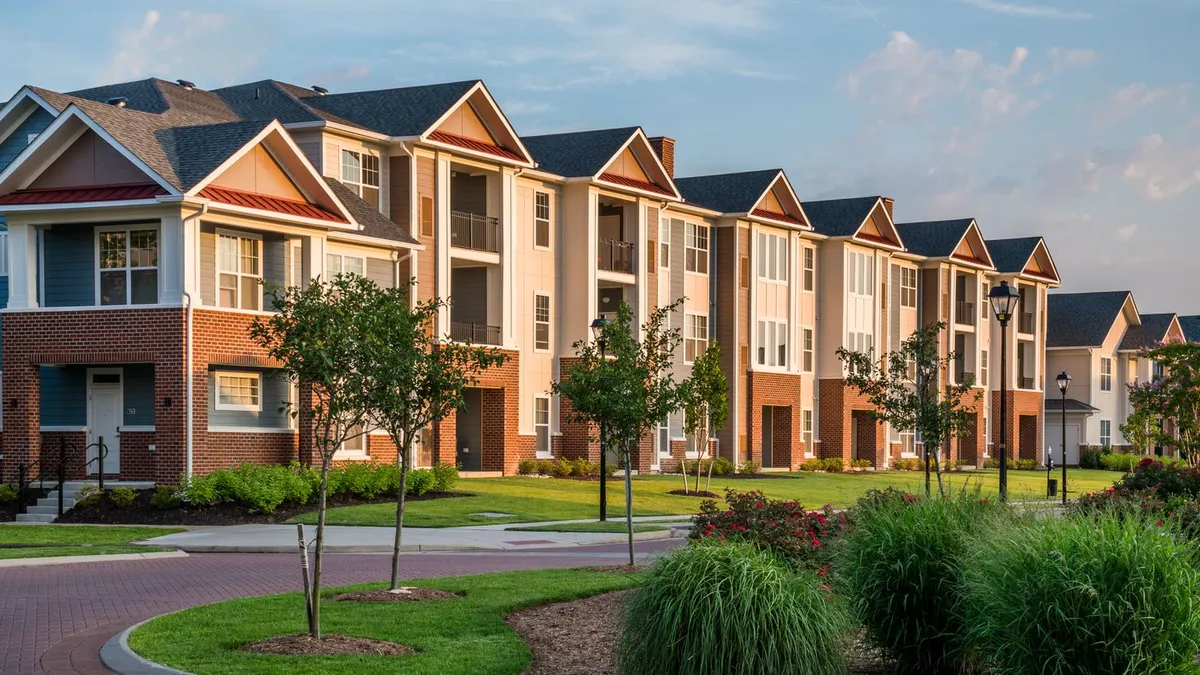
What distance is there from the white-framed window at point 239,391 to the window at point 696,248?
875 inches

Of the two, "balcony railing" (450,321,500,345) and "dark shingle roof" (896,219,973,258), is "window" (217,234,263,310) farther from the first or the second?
"dark shingle roof" (896,219,973,258)

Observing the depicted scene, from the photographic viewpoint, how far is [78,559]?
75.6 ft

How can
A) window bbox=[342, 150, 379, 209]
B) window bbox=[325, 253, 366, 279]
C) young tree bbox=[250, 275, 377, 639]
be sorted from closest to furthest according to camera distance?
young tree bbox=[250, 275, 377, 639] < window bbox=[325, 253, 366, 279] < window bbox=[342, 150, 379, 209]

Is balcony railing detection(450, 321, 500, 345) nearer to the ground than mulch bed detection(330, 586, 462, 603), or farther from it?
farther from it

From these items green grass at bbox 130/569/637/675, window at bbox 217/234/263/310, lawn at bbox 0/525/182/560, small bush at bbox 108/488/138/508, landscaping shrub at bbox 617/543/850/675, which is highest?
window at bbox 217/234/263/310

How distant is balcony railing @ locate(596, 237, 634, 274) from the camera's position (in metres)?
49.2

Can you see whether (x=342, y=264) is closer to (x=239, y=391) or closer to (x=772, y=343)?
(x=239, y=391)

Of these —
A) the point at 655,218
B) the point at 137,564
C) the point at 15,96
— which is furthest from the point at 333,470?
the point at 655,218

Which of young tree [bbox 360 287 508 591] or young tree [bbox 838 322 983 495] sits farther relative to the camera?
young tree [bbox 838 322 983 495]

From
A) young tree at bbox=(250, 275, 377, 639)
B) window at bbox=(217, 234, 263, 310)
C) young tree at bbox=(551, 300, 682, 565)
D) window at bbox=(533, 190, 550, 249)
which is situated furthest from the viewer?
window at bbox=(533, 190, 550, 249)

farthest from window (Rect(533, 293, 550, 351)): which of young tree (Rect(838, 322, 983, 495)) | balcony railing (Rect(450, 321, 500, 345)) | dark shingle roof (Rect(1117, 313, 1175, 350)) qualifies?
dark shingle roof (Rect(1117, 313, 1175, 350))

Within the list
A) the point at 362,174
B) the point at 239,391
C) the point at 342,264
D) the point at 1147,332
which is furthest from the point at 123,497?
the point at 1147,332

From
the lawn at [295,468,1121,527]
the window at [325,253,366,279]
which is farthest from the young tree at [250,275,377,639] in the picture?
the window at [325,253,366,279]

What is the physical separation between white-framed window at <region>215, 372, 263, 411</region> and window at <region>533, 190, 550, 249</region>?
1395cm
